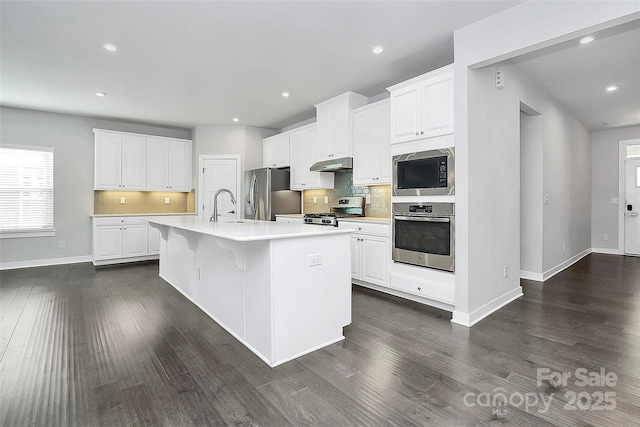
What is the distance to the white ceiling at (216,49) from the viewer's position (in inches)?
103

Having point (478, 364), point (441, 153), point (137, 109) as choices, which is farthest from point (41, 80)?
point (478, 364)

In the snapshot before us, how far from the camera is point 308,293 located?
7.63 feet

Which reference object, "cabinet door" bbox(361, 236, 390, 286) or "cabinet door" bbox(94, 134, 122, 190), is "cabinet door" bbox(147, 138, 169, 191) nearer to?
"cabinet door" bbox(94, 134, 122, 190)

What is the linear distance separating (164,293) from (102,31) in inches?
113

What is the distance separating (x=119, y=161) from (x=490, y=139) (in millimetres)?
6203

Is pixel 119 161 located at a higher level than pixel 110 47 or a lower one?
lower

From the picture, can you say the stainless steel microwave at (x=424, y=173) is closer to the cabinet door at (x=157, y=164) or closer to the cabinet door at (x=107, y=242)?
the cabinet door at (x=157, y=164)

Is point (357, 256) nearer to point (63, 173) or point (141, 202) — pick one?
point (141, 202)

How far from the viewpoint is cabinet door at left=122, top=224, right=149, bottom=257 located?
5812 millimetres

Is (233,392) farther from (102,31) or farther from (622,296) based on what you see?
(622,296)

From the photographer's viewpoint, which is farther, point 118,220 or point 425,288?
point 118,220

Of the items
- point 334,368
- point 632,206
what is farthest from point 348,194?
point 632,206

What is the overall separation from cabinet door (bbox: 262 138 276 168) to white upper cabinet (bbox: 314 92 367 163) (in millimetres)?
1582

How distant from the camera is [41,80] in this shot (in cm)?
406
